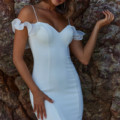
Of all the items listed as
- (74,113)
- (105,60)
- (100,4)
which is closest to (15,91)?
(74,113)

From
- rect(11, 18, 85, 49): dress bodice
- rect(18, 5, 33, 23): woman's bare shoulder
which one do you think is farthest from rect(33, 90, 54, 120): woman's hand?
rect(18, 5, 33, 23): woman's bare shoulder

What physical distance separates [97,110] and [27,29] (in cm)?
169

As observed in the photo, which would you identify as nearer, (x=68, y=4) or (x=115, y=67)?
(x=68, y=4)

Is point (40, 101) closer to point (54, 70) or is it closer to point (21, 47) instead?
point (54, 70)

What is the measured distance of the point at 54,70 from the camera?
175 centimetres

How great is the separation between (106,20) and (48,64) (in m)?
0.91

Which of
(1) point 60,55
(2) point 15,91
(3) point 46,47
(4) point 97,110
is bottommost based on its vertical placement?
(4) point 97,110

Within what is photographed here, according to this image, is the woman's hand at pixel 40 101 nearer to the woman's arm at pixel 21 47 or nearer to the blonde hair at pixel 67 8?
the woman's arm at pixel 21 47

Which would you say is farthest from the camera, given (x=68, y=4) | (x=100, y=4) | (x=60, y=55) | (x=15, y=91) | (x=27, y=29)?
(x=15, y=91)

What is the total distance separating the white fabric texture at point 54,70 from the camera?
5.44 feet

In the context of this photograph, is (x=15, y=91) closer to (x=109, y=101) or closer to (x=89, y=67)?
(x=89, y=67)

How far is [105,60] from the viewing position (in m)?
2.35

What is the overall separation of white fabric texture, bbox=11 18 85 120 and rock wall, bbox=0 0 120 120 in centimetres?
55

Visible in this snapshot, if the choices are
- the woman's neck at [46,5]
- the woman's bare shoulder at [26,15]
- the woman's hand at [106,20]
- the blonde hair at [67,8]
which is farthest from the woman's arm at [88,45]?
the woman's bare shoulder at [26,15]
